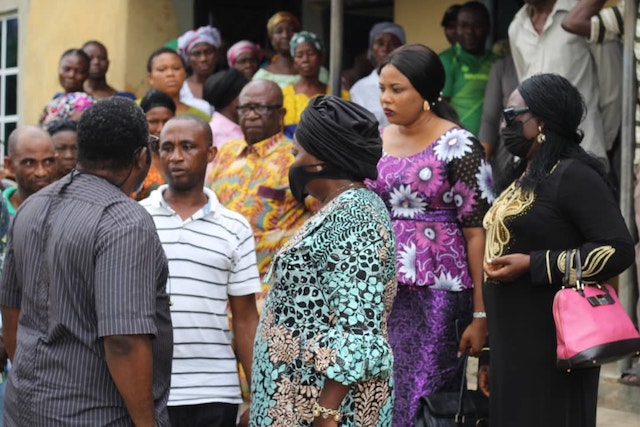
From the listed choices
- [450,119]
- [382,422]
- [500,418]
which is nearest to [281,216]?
[450,119]

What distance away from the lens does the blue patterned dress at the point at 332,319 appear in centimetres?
348

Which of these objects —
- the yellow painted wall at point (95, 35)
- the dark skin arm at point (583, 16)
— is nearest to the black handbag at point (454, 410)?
the dark skin arm at point (583, 16)

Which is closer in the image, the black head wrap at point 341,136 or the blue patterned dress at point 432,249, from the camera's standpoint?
the black head wrap at point 341,136

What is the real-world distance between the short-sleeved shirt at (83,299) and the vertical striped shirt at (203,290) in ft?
3.51

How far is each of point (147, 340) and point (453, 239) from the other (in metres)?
2.15

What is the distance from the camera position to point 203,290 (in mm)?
4719

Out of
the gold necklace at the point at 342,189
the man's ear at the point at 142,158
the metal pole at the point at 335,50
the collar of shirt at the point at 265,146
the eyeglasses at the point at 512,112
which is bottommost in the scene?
the gold necklace at the point at 342,189

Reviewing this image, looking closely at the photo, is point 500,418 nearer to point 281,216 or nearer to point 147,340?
point 147,340

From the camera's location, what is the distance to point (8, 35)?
44.0 ft

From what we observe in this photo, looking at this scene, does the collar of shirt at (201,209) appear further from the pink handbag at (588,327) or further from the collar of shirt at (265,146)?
the collar of shirt at (265,146)

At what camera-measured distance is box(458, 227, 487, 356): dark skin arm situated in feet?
17.0

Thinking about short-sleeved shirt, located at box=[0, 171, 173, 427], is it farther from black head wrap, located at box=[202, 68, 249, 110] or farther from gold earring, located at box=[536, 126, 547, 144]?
black head wrap, located at box=[202, 68, 249, 110]

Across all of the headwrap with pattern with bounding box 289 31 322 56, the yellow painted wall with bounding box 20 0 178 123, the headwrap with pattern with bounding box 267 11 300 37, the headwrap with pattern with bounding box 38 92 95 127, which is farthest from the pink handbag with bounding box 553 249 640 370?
the yellow painted wall with bounding box 20 0 178 123

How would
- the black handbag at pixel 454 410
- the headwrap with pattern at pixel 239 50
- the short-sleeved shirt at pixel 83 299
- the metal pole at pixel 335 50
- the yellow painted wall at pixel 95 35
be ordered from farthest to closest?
the yellow painted wall at pixel 95 35, the headwrap with pattern at pixel 239 50, the metal pole at pixel 335 50, the black handbag at pixel 454 410, the short-sleeved shirt at pixel 83 299
